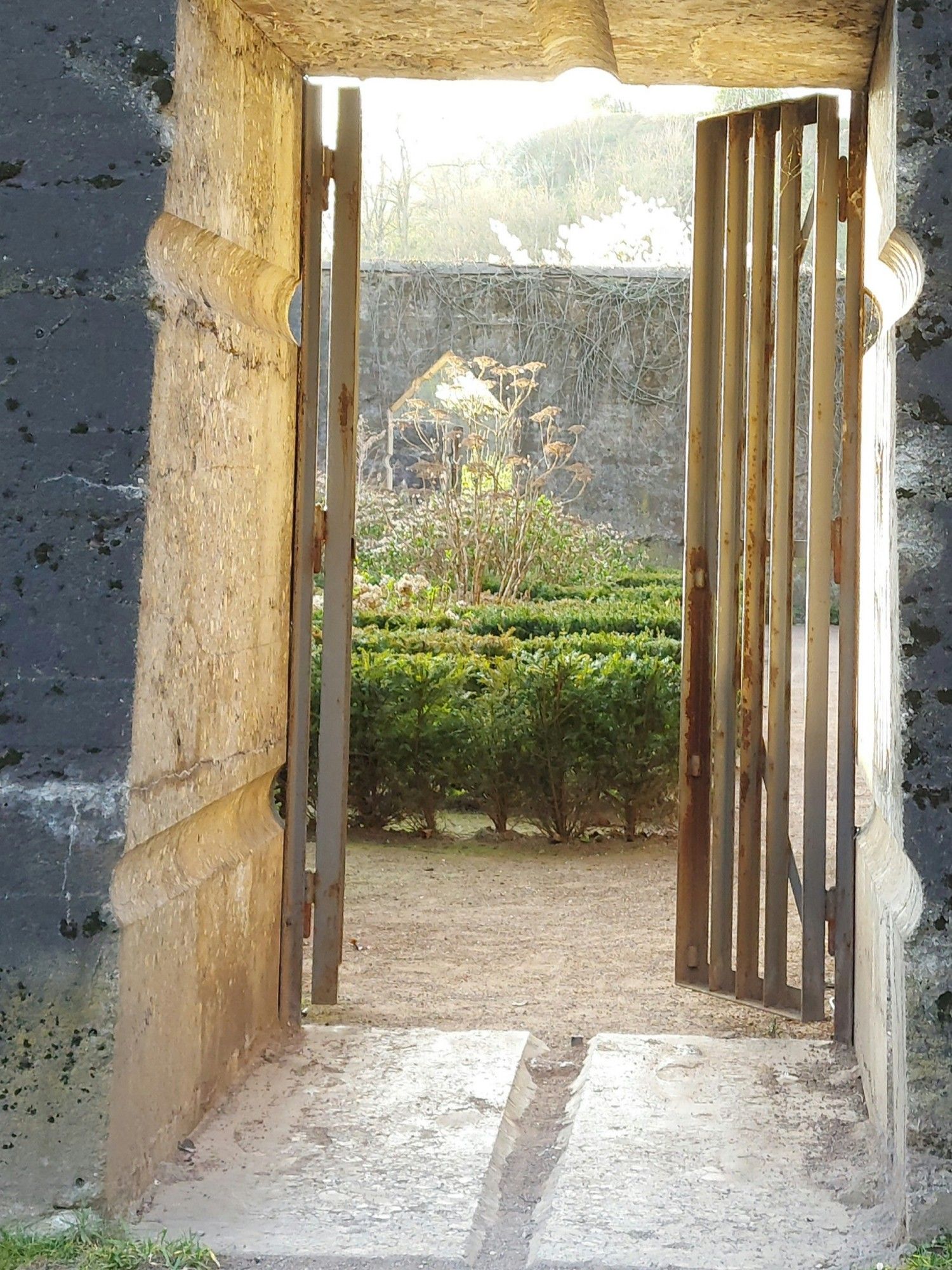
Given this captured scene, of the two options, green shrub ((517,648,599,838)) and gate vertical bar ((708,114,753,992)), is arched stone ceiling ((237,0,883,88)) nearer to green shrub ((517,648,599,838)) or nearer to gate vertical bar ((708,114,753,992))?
gate vertical bar ((708,114,753,992))

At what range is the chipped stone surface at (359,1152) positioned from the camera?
224 cm

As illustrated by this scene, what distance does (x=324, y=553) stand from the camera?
3461 millimetres

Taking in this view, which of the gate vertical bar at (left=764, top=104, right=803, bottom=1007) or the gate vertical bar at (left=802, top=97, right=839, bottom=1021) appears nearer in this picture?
the gate vertical bar at (left=802, top=97, right=839, bottom=1021)

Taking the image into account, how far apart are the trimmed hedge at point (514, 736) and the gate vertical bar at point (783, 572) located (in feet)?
8.20

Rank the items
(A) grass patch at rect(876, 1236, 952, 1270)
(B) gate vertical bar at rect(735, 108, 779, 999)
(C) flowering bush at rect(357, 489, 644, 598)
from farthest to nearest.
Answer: (C) flowering bush at rect(357, 489, 644, 598) → (B) gate vertical bar at rect(735, 108, 779, 999) → (A) grass patch at rect(876, 1236, 952, 1270)

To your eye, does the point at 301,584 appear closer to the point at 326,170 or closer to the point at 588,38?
the point at 326,170

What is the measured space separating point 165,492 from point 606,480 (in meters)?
12.8

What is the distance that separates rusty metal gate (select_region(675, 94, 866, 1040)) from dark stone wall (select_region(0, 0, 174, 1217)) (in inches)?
66.8

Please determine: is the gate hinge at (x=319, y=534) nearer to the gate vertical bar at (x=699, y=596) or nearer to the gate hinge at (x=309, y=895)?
the gate hinge at (x=309, y=895)

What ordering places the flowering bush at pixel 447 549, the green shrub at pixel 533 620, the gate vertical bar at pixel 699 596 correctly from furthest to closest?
the flowering bush at pixel 447 549 → the green shrub at pixel 533 620 → the gate vertical bar at pixel 699 596

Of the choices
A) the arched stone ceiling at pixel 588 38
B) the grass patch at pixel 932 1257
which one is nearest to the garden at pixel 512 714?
the arched stone ceiling at pixel 588 38

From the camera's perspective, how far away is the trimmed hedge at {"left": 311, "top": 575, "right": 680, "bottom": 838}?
20.1 feet

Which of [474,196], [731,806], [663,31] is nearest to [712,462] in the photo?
[731,806]

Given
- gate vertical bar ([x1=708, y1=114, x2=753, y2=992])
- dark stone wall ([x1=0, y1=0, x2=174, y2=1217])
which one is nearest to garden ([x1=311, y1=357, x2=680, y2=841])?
gate vertical bar ([x1=708, y1=114, x2=753, y2=992])
